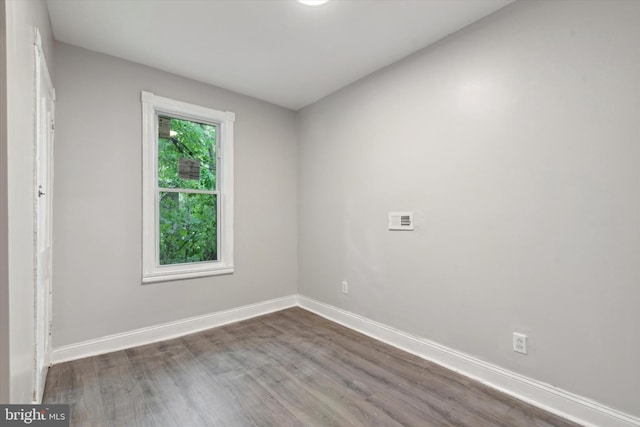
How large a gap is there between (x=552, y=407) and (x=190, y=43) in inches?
145

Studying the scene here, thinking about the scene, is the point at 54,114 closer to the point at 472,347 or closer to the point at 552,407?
the point at 472,347

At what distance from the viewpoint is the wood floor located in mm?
1790

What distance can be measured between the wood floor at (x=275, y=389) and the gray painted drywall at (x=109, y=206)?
1.18 ft

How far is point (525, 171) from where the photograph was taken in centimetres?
198

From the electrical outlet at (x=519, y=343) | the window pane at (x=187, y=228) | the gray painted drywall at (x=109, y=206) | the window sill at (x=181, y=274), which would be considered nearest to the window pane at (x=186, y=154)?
the window pane at (x=187, y=228)

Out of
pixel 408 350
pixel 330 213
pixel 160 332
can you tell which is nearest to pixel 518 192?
pixel 408 350

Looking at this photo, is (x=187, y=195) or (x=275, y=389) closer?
(x=275, y=389)

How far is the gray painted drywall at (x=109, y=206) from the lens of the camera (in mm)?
2484

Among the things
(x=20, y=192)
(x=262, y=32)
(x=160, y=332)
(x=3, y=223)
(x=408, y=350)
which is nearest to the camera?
(x=3, y=223)

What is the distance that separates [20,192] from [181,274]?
6.68 feet

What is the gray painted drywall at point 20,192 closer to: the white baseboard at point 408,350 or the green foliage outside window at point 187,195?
the white baseboard at point 408,350

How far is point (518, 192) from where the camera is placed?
6.63ft

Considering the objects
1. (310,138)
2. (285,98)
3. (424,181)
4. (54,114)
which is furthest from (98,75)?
(424,181)

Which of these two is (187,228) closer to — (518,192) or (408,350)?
(408,350)
